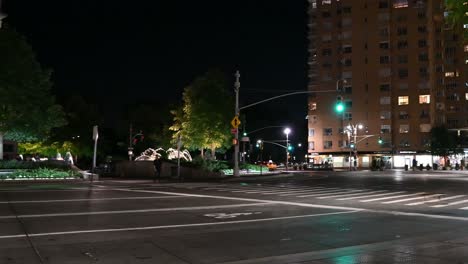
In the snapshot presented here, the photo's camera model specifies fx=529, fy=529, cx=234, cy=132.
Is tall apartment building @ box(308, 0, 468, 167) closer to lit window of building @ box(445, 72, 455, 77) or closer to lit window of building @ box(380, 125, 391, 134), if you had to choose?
lit window of building @ box(380, 125, 391, 134)

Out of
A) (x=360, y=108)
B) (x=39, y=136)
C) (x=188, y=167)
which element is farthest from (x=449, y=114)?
(x=39, y=136)

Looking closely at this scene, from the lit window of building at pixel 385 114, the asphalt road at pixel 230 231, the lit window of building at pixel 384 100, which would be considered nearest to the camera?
the asphalt road at pixel 230 231

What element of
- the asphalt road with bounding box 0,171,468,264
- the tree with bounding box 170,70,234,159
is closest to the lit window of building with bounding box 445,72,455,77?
the tree with bounding box 170,70,234,159

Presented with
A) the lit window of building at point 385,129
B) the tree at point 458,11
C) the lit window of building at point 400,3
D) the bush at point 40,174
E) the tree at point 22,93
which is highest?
the lit window of building at point 400,3

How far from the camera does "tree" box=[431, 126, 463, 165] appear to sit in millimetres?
98750

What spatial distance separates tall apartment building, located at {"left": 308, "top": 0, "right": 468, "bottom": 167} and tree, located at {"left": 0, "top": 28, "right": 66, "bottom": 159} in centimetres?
7464

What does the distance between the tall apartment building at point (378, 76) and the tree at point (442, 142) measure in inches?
233

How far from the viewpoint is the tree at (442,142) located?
9875 cm

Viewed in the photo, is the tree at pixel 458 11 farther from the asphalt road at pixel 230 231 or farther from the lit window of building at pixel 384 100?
the lit window of building at pixel 384 100

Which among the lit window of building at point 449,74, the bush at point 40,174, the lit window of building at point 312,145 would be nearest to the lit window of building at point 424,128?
the lit window of building at point 449,74

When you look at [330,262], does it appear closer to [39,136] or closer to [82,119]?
[39,136]

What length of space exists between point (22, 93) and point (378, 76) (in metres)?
86.3

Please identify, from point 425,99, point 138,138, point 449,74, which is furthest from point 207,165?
point 449,74

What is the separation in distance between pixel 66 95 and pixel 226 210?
3173 inches
